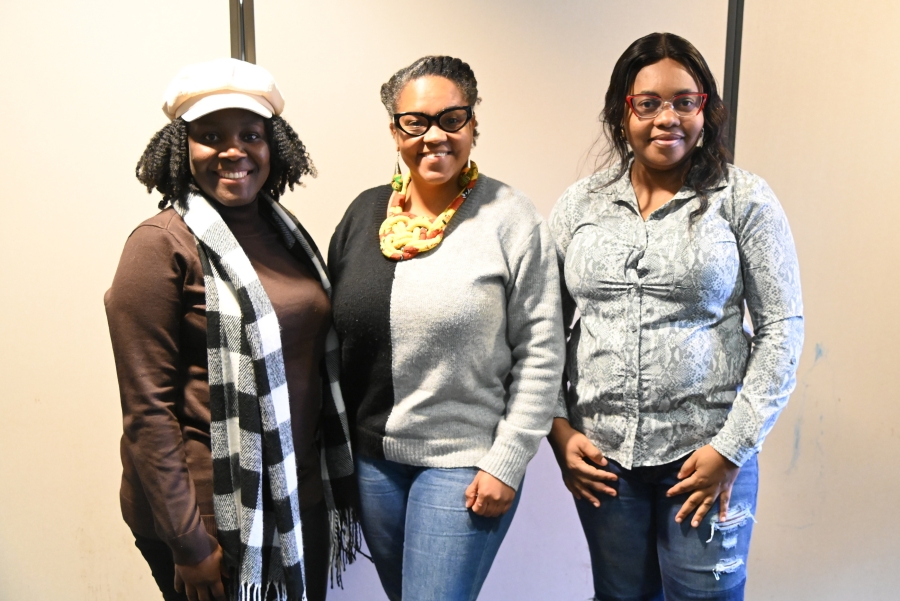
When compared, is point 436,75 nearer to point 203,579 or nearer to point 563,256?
point 563,256

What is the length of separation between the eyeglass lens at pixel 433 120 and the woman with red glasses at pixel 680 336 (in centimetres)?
36

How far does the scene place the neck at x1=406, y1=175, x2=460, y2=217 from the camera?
4.87 feet

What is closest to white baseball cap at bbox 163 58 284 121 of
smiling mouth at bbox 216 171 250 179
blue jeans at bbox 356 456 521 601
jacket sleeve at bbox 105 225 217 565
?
smiling mouth at bbox 216 171 250 179

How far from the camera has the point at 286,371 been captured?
1.37 meters

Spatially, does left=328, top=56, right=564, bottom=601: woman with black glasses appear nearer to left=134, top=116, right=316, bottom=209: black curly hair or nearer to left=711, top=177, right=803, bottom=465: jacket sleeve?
left=134, top=116, right=316, bottom=209: black curly hair

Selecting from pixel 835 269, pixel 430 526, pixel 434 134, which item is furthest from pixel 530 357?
pixel 835 269

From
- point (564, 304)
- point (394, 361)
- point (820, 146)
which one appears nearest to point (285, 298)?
point (394, 361)

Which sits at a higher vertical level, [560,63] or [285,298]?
[560,63]

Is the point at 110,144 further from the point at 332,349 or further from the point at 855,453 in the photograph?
the point at 855,453

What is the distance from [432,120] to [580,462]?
2.59ft

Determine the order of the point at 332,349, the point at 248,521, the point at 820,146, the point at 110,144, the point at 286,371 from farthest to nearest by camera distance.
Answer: the point at 820,146, the point at 110,144, the point at 332,349, the point at 286,371, the point at 248,521

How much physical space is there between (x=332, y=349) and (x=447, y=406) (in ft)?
0.95

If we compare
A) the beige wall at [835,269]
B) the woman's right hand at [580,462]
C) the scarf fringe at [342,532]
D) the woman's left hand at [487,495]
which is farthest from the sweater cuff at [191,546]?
the beige wall at [835,269]

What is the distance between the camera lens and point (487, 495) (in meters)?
1.35
